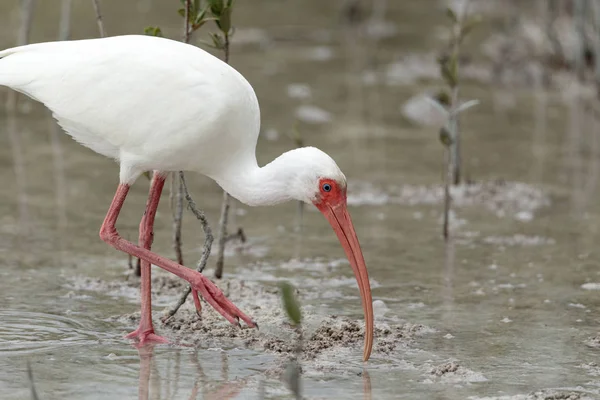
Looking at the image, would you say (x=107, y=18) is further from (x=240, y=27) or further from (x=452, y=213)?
(x=452, y=213)

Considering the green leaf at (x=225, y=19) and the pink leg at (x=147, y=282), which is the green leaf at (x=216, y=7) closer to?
the green leaf at (x=225, y=19)

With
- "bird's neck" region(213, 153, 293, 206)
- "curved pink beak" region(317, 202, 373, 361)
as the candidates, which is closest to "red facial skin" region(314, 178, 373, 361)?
"curved pink beak" region(317, 202, 373, 361)

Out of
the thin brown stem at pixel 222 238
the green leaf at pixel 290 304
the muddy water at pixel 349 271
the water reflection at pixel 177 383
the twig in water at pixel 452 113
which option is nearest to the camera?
the green leaf at pixel 290 304

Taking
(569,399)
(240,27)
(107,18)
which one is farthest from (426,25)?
(569,399)

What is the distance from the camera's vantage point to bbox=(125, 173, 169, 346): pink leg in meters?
5.65

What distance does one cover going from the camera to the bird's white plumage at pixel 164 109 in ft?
18.1

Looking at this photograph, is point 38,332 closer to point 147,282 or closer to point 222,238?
point 147,282

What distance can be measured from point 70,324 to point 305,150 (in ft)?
4.86

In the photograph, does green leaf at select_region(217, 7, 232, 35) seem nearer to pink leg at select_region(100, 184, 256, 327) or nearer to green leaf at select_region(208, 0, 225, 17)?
green leaf at select_region(208, 0, 225, 17)

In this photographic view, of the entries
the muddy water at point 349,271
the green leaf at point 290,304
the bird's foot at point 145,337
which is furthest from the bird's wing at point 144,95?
the green leaf at point 290,304

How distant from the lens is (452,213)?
28.0ft

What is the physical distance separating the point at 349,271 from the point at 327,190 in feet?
5.42

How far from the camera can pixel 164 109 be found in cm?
557

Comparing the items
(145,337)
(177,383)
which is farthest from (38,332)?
(177,383)
